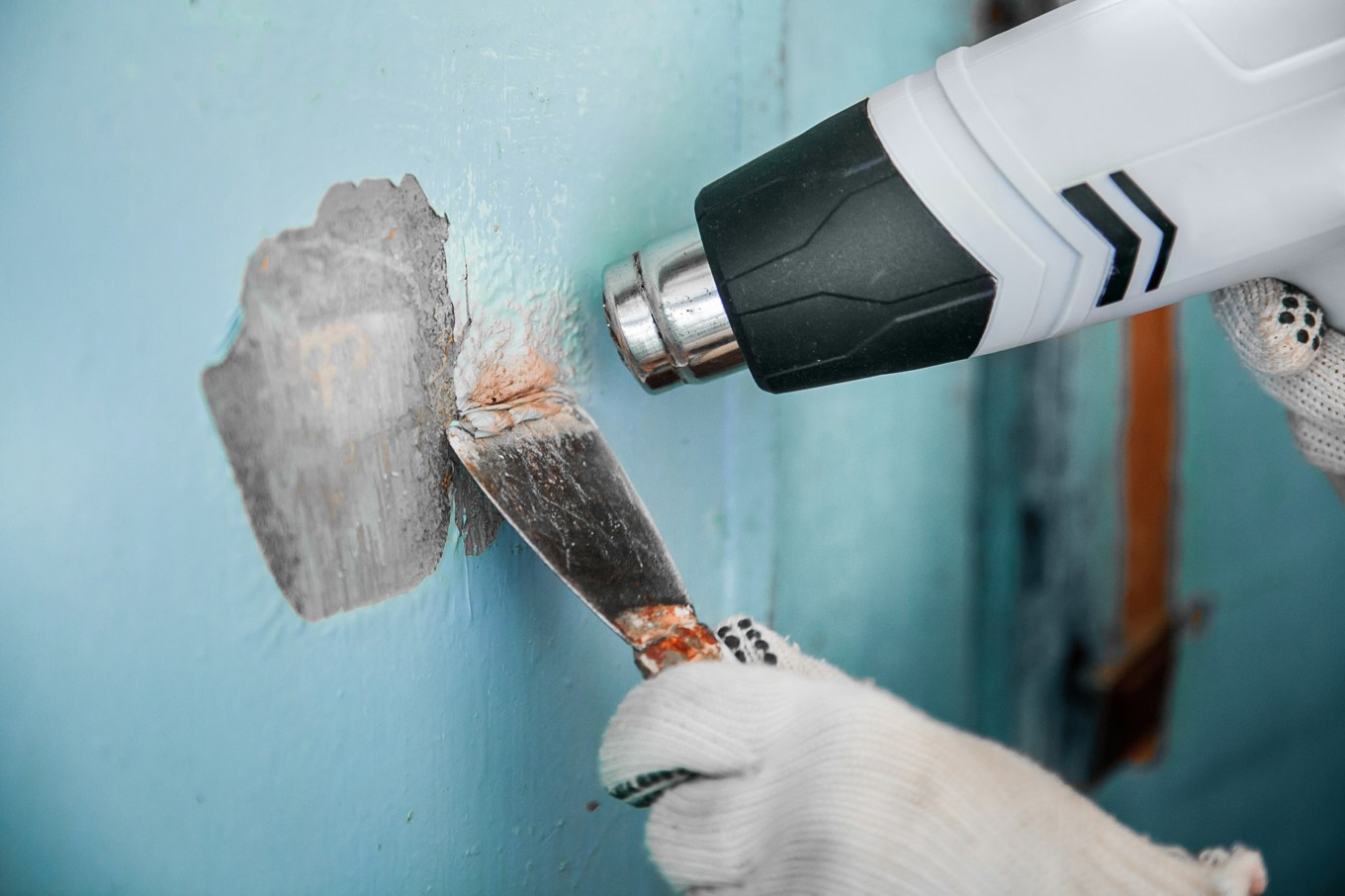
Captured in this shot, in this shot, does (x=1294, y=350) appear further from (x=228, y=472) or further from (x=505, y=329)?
(x=228, y=472)

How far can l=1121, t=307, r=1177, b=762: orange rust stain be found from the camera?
1272mm

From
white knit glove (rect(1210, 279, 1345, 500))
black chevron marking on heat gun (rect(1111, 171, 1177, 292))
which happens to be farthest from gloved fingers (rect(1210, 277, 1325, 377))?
black chevron marking on heat gun (rect(1111, 171, 1177, 292))

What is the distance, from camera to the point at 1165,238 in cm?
55

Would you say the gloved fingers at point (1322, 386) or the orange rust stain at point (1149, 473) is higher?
the gloved fingers at point (1322, 386)

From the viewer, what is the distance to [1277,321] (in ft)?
2.12

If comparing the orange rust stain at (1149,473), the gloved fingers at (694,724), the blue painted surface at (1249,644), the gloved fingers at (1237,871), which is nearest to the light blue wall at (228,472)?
the gloved fingers at (694,724)

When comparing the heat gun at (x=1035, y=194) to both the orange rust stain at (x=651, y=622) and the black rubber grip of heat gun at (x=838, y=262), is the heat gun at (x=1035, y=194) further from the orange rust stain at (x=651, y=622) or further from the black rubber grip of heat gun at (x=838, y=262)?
the orange rust stain at (x=651, y=622)

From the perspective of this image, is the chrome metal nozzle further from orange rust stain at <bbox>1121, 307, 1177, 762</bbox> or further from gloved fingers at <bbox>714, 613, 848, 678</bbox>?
orange rust stain at <bbox>1121, 307, 1177, 762</bbox>

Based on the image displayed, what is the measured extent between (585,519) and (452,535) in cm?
8

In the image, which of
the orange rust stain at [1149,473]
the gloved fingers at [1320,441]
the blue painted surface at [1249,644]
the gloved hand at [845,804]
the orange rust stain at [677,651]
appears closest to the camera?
the gloved hand at [845,804]

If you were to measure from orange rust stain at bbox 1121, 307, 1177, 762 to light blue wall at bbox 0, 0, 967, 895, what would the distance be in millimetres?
809

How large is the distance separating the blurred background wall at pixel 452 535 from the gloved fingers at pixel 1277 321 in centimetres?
38

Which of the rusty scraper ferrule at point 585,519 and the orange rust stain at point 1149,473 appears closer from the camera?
the rusty scraper ferrule at point 585,519

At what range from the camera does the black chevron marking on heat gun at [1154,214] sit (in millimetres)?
534
